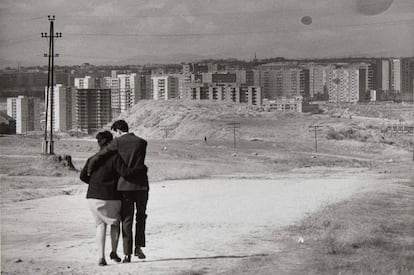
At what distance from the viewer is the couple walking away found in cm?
463

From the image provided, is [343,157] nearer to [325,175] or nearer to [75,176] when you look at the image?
[325,175]

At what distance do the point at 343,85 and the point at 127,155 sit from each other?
4.38 m

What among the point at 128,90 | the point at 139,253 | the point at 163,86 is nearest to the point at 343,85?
the point at 163,86

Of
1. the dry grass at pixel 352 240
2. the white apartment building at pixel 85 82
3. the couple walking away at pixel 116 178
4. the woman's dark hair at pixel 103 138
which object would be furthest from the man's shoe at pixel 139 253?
the white apartment building at pixel 85 82

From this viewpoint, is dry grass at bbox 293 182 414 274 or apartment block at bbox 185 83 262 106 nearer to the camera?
dry grass at bbox 293 182 414 274

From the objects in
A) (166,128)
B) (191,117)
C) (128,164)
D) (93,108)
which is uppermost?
(93,108)

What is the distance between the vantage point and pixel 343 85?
329 inches

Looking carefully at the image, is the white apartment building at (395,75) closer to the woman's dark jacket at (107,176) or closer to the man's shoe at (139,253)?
the man's shoe at (139,253)

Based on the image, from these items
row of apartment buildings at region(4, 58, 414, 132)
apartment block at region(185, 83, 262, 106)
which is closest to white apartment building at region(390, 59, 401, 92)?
row of apartment buildings at region(4, 58, 414, 132)

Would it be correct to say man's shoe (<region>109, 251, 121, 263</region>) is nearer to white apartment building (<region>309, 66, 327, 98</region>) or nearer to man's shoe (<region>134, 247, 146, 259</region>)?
man's shoe (<region>134, 247, 146, 259</region>)

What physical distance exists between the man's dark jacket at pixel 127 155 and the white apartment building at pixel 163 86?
9.75 ft

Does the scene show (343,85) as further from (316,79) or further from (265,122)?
(265,122)

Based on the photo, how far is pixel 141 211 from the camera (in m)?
4.78

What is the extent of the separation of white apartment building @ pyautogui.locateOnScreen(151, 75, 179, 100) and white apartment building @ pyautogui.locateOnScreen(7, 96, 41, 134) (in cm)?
138
